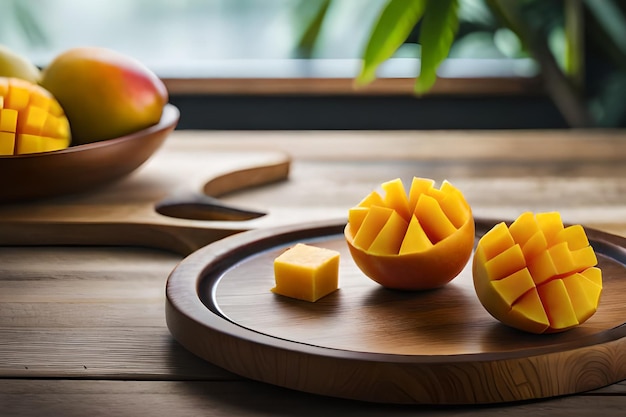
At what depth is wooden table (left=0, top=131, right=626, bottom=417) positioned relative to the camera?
71 cm

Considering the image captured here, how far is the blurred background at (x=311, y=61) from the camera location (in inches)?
103

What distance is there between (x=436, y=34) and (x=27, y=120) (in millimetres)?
698

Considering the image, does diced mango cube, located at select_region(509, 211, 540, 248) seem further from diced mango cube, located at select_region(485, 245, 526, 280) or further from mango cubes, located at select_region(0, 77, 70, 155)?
mango cubes, located at select_region(0, 77, 70, 155)

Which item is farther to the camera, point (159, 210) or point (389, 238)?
point (159, 210)

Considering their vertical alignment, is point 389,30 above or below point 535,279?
above

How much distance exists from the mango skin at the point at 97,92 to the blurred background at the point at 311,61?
4.04 feet

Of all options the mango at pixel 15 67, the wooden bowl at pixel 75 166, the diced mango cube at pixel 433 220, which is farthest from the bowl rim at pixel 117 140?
the diced mango cube at pixel 433 220

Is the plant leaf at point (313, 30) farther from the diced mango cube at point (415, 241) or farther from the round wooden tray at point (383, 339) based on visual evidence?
the diced mango cube at point (415, 241)

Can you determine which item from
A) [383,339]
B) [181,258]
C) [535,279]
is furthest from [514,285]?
[181,258]

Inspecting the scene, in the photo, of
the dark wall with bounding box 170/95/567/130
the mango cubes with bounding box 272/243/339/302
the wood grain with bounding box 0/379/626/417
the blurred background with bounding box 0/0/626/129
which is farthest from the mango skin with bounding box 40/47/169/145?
the dark wall with bounding box 170/95/567/130

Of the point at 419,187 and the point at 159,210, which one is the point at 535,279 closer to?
the point at 419,187

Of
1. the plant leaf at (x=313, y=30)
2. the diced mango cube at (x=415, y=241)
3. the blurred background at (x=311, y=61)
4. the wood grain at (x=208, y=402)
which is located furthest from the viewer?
the blurred background at (x=311, y=61)

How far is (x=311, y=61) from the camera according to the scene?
9.07ft

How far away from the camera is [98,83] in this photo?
4.25 feet
